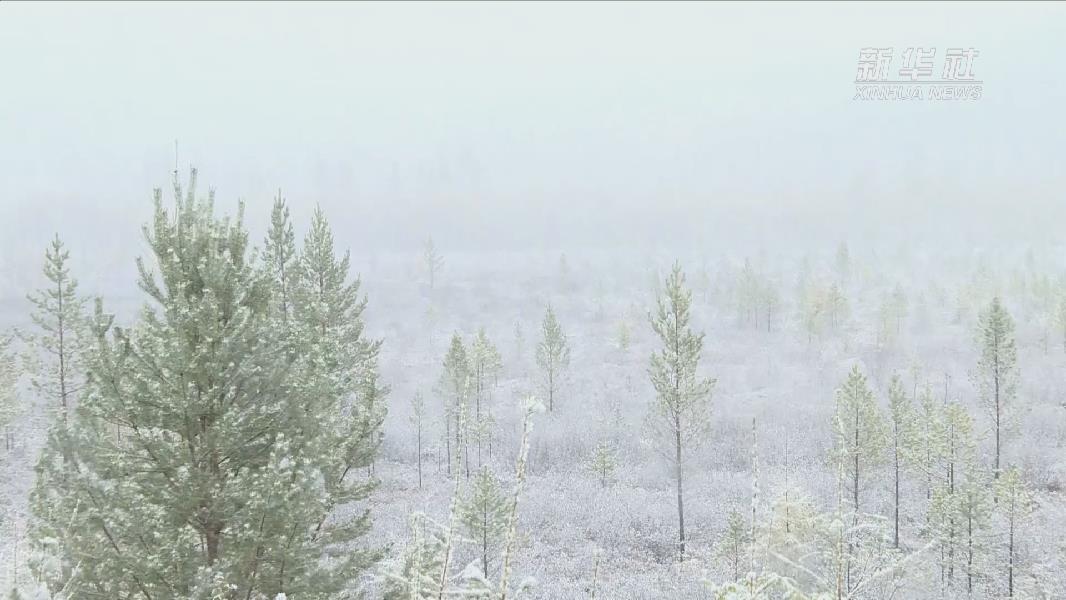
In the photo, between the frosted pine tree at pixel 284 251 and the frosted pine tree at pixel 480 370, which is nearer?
the frosted pine tree at pixel 284 251

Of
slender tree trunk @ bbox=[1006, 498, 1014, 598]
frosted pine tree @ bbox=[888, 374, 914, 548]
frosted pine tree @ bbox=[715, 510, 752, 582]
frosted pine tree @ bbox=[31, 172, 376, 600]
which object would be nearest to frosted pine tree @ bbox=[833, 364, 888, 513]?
frosted pine tree @ bbox=[888, 374, 914, 548]

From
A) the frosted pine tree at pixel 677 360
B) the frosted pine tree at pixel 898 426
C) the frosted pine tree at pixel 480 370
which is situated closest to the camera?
the frosted pine tree at pixel 677 360

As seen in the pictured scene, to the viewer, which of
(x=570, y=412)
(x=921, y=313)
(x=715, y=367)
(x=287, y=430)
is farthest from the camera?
(x=921, y=313)

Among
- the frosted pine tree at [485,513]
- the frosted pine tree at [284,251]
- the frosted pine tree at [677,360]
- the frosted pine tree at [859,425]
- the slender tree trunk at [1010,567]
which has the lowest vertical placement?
the slender tree trunk at [1010,567]

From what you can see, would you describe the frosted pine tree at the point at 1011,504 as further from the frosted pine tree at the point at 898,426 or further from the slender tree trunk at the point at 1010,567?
the frosted pine tree at the point at 898,426

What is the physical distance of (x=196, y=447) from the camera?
7.19 metres

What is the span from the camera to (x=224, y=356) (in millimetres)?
7047

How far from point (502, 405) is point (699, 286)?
6432 cm

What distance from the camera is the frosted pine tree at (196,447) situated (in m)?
6.19

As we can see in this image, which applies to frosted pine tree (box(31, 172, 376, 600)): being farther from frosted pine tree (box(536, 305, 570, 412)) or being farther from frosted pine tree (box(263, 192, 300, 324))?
frosted pine tree (box(536, 305, 570, 412))

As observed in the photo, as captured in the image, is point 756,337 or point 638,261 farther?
point 638,261

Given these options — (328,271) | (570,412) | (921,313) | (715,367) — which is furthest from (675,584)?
(921,313)

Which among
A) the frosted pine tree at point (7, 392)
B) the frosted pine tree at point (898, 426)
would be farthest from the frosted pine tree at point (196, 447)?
the frosted pine tree at point (7, 392)

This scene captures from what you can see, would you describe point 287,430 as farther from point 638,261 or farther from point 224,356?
point 638,261
